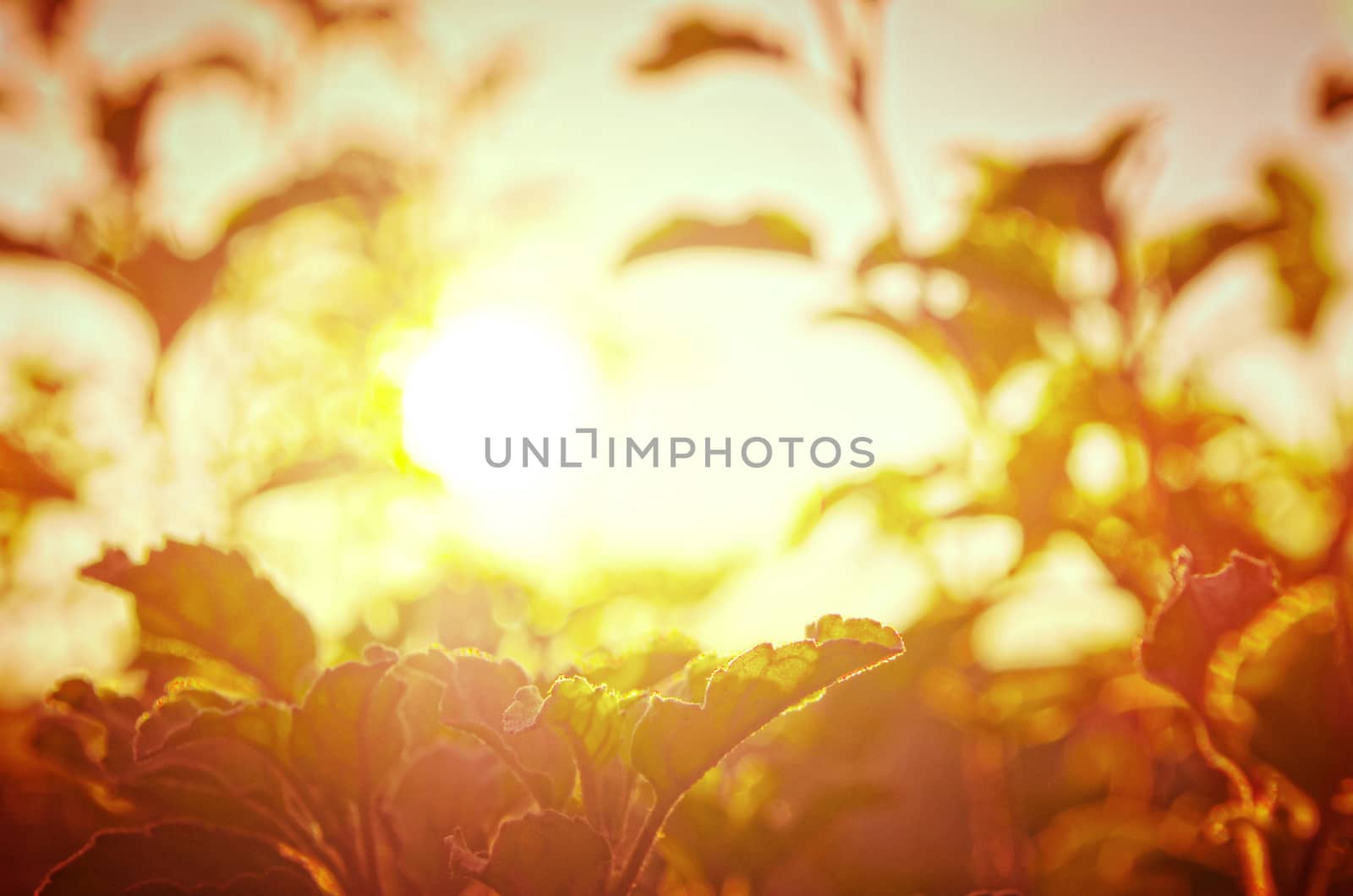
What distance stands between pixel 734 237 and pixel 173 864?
1.38m

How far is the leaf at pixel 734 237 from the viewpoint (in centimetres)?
170

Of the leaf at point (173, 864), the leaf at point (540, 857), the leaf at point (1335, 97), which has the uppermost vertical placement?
the leaf at point (1335, 97)

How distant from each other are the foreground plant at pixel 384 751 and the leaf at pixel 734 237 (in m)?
0.91

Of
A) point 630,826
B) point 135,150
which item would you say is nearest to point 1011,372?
point 630,826

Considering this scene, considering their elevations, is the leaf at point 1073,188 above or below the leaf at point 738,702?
above

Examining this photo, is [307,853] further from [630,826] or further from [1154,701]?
[1154,701]

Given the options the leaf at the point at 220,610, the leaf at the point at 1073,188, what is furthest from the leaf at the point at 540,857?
the leaf at the point at 1073,188

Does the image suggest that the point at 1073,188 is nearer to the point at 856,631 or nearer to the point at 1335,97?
the point at 1335,97

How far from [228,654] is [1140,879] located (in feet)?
5.50

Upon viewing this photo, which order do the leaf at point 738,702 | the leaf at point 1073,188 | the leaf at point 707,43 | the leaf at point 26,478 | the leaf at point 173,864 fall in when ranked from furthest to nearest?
the leaf at point 26,478 → the leaf at point 707,43 → the leaf at point 1073,188 → the leaf at point 173,864 → the leaf at point 738,702

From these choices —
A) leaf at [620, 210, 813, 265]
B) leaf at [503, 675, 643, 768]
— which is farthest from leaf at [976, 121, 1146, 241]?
leaf at [503, 675, 643, 768]

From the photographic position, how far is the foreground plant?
861 mm

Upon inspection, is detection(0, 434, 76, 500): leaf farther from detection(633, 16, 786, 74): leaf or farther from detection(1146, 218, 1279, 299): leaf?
detection(1146, 218, 1279, 299): leaf

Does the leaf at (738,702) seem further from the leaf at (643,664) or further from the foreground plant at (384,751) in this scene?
the leaf at (643,664)
